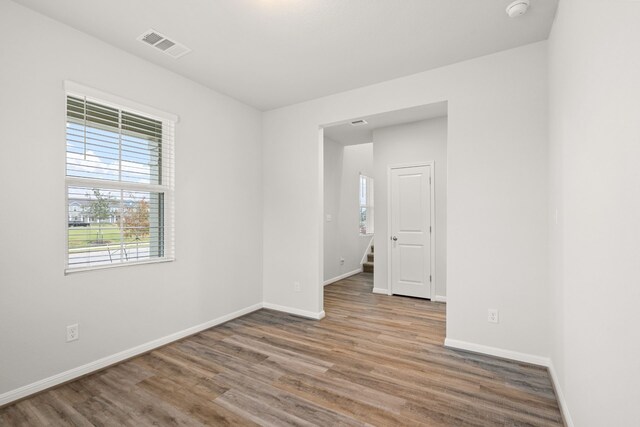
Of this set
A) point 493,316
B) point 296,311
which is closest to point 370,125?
point 296,311

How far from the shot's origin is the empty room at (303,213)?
1.54 meters

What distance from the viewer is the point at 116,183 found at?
274 cm

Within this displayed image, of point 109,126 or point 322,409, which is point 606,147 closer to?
point 322,409

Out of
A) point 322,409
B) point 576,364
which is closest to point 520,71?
point 576,364

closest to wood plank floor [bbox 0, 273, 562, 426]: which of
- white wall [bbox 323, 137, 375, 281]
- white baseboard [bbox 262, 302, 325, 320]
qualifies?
white baseboard [bbox 262, 302, 325, 320]

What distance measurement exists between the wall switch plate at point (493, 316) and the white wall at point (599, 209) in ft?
2.15

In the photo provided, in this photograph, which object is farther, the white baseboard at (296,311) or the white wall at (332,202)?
the white wall at (332,202)

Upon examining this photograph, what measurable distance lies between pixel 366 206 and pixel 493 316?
16.1 ft

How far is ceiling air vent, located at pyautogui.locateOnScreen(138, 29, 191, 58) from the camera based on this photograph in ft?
8.41

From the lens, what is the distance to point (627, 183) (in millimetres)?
1024

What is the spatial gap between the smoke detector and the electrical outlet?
4.07 meters

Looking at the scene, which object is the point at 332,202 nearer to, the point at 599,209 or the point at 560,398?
the point at 560,398

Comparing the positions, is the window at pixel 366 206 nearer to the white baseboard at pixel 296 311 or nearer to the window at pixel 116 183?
the white baseboard at pixel 296 311

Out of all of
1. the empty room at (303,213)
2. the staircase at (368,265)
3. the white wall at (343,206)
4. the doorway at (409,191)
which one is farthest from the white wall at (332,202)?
the empty room at (303,213)
